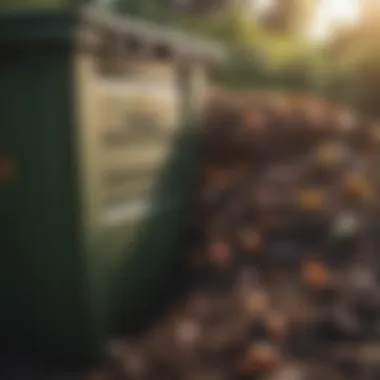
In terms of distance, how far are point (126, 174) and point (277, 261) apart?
1201mm

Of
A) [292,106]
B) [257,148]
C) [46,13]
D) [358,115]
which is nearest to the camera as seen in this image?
[46,13]

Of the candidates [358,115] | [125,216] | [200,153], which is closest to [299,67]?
[358,115]

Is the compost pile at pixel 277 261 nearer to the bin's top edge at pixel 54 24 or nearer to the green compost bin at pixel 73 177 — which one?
the green compost bin at pixel 73 177

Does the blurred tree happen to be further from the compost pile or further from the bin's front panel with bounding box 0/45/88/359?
the bin's front panel with bounding box 0/45/88/359

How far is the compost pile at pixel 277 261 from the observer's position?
455cm

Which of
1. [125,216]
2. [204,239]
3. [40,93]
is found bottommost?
[204,239]

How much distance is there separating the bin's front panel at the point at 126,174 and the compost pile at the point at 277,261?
37 cm

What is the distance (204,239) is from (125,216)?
1.09 metres

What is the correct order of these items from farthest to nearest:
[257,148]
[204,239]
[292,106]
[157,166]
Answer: [292,106]
[257,148]
[204,239]
[157,166]

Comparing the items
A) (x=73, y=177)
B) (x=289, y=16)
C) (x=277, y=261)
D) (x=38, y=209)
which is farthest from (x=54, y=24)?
(x=289, y=16)

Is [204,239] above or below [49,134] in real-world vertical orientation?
below

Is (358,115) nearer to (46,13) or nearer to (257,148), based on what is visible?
(257,148)

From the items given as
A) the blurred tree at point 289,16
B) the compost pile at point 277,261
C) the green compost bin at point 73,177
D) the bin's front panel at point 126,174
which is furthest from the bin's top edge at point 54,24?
the blurred tree at point 289,16

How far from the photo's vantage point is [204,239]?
5902 millimetres
